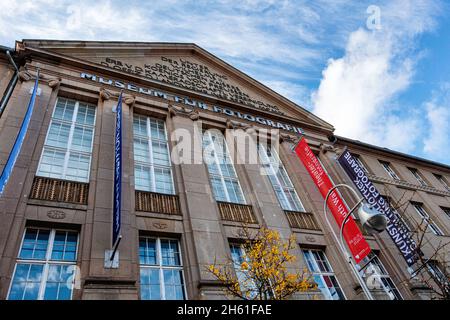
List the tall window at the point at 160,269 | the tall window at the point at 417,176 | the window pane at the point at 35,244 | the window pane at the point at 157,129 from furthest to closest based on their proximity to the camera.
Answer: the tall window at the point at 417,176
the window pane at the point at 157,129
the tall window at the point at 160,269
the window pane at the point at 35,244

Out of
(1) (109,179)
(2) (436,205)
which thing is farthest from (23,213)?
(2) (436,205)

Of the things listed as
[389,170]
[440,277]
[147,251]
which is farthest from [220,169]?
[389,170]

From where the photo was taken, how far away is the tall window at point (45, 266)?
8.38 meters

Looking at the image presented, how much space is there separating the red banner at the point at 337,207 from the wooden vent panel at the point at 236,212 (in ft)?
12.9

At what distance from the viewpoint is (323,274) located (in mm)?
13375

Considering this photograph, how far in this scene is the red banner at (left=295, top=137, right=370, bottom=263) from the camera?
11.5 metres

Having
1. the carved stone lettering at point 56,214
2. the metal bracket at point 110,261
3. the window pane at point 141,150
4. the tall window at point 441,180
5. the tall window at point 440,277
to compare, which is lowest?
the tall window at point 440,277

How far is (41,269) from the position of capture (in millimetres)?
8914

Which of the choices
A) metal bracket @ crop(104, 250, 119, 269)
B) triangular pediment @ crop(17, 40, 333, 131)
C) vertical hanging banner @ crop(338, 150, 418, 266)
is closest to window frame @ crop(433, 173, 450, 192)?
triangular pediment @ crop(17, 40, 333, 131)

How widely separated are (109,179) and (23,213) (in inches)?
118

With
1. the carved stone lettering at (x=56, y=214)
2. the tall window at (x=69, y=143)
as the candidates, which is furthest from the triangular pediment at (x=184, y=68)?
the carved stone lettering at (x=56, y=214)

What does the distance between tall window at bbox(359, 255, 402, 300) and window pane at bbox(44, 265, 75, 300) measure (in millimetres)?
11954

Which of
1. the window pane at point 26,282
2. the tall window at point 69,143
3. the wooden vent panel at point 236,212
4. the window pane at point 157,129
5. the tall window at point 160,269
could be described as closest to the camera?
the window pane at point 26,282

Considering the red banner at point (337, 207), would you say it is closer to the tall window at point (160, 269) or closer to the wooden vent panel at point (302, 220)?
the wooden vent panel at point (302, 220)
